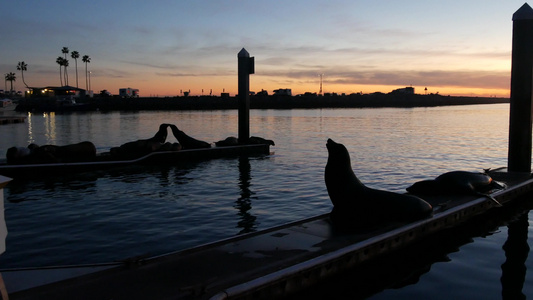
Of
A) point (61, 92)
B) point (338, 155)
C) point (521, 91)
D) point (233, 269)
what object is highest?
point (61, 92)

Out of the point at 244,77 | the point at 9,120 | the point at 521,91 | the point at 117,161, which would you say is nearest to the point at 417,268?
the point at 521,91

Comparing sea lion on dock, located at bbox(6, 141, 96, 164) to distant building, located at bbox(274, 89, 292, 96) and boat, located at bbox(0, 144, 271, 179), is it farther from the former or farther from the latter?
distant building, located at bbox(274, 89, 292, 96)

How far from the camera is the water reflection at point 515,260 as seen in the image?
6.95m

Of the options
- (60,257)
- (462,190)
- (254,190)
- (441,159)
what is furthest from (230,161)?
(60,257)

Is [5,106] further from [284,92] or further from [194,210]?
[194,210]

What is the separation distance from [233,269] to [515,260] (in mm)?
5413

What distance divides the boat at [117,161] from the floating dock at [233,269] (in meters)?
11.7

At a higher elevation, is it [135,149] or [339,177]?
[339,177]

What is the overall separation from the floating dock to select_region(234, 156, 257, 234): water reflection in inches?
83.0

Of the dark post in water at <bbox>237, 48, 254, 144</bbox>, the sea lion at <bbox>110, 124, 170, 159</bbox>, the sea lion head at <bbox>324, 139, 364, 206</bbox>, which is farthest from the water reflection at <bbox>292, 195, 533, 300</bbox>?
the dark post in water at <bbox>237, 48, 254, 144</bbox>

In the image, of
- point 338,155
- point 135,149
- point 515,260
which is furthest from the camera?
point 135,149

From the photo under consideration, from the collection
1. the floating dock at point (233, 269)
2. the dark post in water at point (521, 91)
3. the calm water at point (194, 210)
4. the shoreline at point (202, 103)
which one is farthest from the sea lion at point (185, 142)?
the shoreline at point (202, 103)

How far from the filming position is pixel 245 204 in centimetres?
1244

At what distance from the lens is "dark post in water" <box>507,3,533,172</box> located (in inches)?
547
